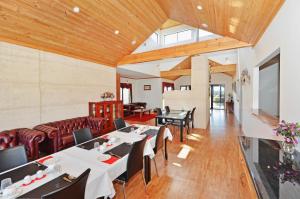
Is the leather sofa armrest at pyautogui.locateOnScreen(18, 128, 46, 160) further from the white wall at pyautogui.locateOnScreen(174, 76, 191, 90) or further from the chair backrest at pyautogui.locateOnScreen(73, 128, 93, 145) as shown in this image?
the white wall at pyautogui.locateOnScreen(174, 76, 191, 90)

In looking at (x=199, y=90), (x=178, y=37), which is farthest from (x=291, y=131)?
(x=178, y=37)

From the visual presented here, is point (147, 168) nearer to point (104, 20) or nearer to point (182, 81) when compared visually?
point (104, 20)

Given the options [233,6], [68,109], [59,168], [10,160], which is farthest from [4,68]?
[233,6]

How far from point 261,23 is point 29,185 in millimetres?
3917

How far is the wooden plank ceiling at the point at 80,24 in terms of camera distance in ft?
8.95

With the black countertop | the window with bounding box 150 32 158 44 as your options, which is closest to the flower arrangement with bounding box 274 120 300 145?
the black countertop

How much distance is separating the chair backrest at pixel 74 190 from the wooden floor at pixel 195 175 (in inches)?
46.3

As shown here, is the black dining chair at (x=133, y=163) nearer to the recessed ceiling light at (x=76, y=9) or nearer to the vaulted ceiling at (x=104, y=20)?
the vaulted ceiling at (x=104, y=20)

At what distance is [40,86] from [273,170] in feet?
15.0

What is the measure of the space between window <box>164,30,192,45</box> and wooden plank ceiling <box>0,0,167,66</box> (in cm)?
447

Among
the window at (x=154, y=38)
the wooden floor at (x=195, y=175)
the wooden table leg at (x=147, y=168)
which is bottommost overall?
the wooden floor at (x=195, y=175)

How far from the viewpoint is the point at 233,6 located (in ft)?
7.77

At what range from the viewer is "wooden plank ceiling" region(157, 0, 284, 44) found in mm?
2195

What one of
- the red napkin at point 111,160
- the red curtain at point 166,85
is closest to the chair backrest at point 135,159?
the red napkin at point 111,160
